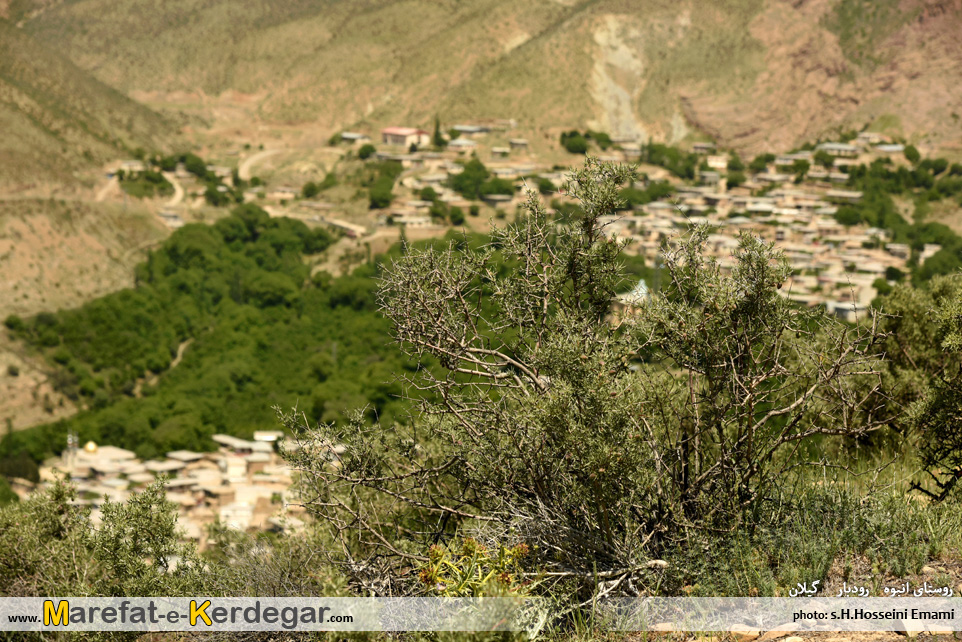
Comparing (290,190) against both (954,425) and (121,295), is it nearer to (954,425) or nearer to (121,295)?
(121,295)

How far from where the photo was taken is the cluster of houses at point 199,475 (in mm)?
31592

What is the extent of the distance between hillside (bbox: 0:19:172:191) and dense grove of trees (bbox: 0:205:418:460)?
40.4 ft

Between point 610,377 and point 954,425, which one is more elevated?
point 610,377

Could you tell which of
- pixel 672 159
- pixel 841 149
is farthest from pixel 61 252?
pixel 841 149

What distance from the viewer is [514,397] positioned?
523 centimetres

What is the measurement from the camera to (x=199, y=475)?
3672 centimetres

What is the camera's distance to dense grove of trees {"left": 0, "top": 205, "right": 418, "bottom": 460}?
4284cm

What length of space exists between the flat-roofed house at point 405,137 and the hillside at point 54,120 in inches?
844

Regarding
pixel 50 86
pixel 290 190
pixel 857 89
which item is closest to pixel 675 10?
pixel 857 89

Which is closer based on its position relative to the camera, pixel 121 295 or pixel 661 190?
pixel 121 295

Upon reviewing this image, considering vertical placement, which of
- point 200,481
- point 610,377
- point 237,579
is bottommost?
point 200,481

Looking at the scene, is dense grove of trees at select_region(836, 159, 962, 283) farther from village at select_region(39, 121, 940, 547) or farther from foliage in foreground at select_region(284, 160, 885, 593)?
foliage in foreground at select_region(284, 160, 885, 593)

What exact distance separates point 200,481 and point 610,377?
3340 centimetres

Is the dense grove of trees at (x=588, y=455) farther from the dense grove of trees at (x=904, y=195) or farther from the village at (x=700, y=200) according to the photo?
the dense grove of trees at (x=904, y=195)
